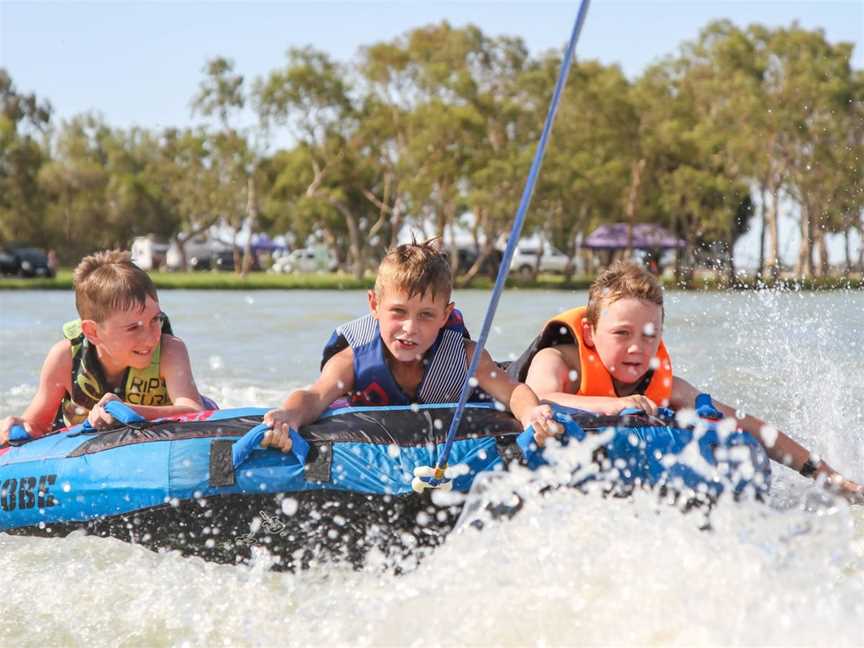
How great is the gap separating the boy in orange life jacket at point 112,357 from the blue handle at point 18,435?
0.02 metres

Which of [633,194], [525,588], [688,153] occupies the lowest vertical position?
[525,588]

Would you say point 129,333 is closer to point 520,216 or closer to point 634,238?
point 520,216

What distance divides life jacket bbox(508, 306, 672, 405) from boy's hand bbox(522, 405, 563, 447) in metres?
0.50

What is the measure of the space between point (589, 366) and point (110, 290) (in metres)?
1.68

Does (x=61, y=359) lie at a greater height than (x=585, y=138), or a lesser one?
lesser

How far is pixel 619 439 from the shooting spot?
349 centimetres

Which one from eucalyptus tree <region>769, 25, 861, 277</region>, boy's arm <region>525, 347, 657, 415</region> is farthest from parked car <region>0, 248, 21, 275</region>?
boy's arm <region>525, 347, 657, 415</region>

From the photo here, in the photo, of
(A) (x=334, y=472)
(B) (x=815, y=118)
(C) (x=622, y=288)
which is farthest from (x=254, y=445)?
(B) (x=815, y=118)

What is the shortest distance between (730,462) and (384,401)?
114 cm

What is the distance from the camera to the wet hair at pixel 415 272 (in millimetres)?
3727

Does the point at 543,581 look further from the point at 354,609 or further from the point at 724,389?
the point at 724,389

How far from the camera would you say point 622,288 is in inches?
153

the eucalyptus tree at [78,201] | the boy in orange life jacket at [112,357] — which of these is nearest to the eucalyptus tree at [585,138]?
the eucalyptus tree at [78,201]

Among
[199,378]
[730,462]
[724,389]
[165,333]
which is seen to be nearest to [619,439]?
[730,462]
